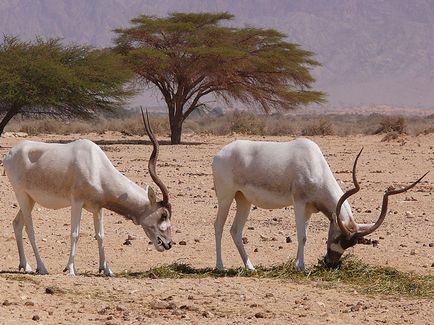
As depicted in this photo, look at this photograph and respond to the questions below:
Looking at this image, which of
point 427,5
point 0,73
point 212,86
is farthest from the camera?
point 427,5

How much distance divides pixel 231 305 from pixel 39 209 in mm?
7205

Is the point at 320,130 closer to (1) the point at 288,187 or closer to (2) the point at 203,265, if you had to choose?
(2) the point at 203,265

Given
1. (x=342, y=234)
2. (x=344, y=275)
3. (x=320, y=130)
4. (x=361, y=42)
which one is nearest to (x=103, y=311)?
(x=344, y=275)

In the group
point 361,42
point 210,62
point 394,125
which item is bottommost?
point 394,125

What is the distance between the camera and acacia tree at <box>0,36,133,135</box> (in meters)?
35.6

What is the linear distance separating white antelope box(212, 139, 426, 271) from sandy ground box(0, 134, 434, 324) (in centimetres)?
65

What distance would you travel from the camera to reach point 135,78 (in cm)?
4222

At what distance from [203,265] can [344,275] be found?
1.82m

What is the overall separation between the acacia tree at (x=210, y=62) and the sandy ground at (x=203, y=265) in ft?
61.1

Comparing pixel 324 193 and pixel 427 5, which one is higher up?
pixel 427 5

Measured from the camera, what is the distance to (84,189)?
34.0 feet

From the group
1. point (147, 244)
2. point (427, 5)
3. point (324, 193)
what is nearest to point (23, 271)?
point (147, 244)

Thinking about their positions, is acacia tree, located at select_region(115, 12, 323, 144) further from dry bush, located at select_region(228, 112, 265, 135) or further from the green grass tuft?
the green grass tuft

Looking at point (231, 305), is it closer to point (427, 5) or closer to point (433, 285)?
point (433, 285)
